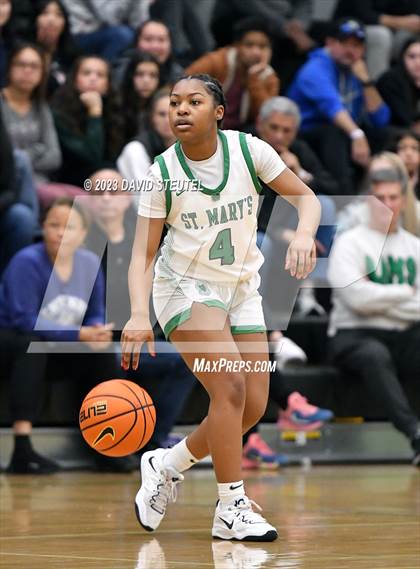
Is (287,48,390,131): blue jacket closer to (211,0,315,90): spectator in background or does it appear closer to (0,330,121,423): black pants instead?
(211,0,315,90): spectator in background

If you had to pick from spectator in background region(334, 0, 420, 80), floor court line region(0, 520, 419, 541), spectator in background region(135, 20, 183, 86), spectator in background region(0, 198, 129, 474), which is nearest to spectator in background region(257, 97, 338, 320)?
spectator in background region(0, 198, 129, 474)

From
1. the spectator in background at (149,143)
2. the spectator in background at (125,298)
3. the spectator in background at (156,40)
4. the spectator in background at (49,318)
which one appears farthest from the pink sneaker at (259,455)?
the spectator in background at (156,40)

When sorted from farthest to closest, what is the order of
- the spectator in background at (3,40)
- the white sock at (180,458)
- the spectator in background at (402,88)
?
the spectator in background at (402,88)
the spectator in background at (3,40)
the white sock at (180,458)

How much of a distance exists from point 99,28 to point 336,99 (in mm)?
2487

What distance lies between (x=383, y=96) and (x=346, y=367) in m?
4.22

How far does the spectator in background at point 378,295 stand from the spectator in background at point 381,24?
13.7 ft

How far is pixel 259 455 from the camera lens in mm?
9859

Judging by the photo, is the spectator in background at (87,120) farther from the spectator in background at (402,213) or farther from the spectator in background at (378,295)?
the spectator in background at (378,295)

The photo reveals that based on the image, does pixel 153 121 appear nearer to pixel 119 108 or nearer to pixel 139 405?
pixel 119 108

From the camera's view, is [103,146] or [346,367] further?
[103,146]

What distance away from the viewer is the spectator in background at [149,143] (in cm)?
1047

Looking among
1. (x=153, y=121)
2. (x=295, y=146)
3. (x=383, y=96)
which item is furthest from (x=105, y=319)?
(x=383, y=96)

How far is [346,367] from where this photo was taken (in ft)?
34.0

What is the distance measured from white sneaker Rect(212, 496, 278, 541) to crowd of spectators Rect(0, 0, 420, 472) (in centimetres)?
360
